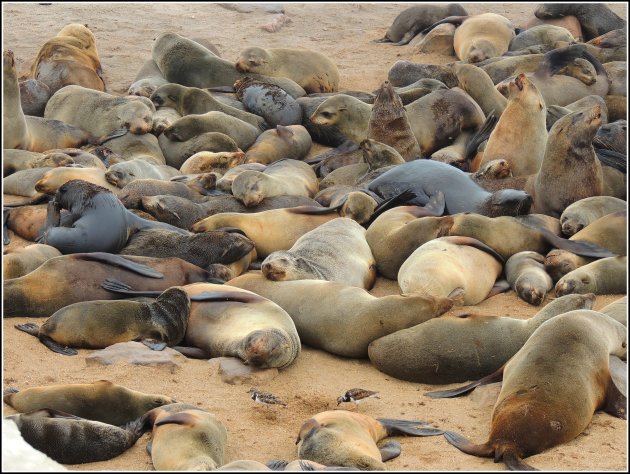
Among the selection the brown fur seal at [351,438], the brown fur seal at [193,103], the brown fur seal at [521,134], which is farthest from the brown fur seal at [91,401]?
the brown fur seal at [193,103]

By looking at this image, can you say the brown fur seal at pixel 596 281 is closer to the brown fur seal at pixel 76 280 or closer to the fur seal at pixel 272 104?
the brown fur seal at pixel 76 280

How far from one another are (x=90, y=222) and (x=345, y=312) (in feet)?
6.14

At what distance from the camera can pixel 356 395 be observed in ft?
16.4

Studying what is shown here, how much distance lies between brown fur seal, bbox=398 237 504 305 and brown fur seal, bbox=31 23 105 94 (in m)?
5.62

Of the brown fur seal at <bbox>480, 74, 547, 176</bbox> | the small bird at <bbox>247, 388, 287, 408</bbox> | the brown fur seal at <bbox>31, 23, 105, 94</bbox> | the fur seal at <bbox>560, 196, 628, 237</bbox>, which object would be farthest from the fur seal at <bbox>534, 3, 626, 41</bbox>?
the small bird at <bbox>247, 388, 287, 408</bbox>

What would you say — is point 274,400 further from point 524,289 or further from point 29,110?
point 29,110

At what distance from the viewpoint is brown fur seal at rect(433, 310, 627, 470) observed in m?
4.11

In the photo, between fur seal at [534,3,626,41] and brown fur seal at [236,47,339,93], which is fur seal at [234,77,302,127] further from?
fur seal at [534,3,626,41]

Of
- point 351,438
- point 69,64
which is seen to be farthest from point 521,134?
point 69,64

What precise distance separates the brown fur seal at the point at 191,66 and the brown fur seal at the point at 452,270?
4790mm

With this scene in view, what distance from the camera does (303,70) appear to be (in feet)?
37.4

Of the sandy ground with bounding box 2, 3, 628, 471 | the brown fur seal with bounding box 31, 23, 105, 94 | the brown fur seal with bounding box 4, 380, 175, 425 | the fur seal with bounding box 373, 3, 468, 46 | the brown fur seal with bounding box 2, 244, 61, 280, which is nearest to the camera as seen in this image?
the sandy ground with bounding box 2, 3, 628, 471

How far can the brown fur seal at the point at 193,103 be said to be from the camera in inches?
Answer: 396

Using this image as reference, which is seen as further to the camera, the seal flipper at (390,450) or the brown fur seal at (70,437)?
the seal flipper at (390,450)
